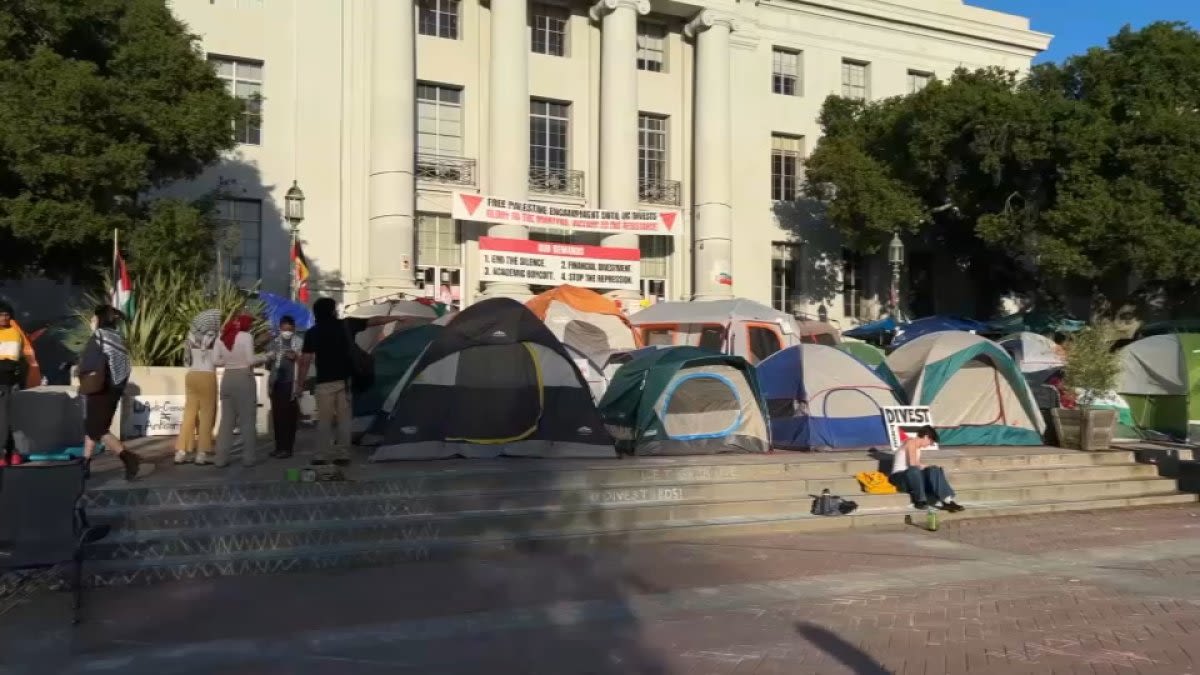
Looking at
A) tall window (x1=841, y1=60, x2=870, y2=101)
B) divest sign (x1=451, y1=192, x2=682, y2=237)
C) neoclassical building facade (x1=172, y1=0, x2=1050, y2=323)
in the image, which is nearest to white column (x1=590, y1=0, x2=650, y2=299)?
neoclassical building facade (x1=172, y1=0, x2=1050, y2=323)

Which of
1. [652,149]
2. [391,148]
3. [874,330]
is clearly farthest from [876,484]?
[652,149]

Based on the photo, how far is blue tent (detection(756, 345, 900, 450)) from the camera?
15094mm

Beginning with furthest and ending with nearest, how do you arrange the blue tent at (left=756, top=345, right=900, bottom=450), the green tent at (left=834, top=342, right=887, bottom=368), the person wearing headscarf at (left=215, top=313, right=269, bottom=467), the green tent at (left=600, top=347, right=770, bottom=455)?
the green tent at (left=834, top=342, right=887, bottom=368) < the blue tent at (left=756, top=345, right=900, bottom=450) < the green tent at (left=600, top=347, right=770, bottom=455) < the person wearing headscarf at (left=215, top=313, right=269, bottom=467)

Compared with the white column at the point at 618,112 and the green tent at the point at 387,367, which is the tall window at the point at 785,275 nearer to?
the white column at the point at 618,112

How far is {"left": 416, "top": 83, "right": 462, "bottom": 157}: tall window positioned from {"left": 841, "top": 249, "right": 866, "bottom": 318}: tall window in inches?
528

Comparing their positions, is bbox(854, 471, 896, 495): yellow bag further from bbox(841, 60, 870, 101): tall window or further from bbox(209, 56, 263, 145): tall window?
bbox(841, 60, 870, 101): tall window

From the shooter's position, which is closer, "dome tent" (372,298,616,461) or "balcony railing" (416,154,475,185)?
"dome tent" (372,298,616,461)

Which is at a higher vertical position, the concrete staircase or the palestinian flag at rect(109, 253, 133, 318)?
the palestinian flag at rect(109, 253, 133, 318)

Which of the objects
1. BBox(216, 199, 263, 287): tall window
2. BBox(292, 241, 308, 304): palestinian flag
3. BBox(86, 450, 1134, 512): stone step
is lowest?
BBox(86, 450, 1134, 512): stone step

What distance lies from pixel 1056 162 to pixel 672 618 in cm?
2469

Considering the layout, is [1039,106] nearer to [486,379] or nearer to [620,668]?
[486,379]

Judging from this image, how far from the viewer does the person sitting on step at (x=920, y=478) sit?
41.3 feet

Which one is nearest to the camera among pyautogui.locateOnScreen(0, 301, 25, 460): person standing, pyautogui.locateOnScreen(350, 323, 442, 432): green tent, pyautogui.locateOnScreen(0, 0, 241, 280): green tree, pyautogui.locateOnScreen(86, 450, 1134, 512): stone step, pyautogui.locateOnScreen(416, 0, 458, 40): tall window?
pyautogui.locateOnScreen(86, 450, 1134, 512): stone step

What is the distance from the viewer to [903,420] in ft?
49.0
